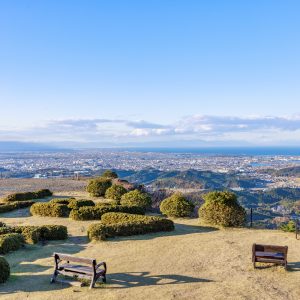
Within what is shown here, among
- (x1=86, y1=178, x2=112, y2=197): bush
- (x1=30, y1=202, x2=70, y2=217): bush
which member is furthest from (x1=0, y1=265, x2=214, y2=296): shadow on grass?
(x1=86, y1=178, x2=112, y2=197): bush

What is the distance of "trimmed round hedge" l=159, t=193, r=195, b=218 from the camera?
25.2 meters

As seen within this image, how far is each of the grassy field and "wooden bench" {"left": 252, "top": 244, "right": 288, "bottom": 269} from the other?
0.36 meters

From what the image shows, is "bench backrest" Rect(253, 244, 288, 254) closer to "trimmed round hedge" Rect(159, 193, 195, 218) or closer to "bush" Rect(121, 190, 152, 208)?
"trimmed round hedge" Rect(159, 193, 195, 218)

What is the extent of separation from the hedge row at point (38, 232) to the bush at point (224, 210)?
845 cm

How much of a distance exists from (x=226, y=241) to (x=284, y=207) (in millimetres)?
60676

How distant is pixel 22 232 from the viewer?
61.7ft

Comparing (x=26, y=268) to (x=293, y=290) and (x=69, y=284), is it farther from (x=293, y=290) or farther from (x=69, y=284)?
(x=293, y=290)

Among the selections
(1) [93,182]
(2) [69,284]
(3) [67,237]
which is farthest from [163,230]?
(1) [93,182]

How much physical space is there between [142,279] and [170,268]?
5.07ft

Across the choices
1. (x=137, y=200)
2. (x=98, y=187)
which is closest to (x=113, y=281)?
(x=137, y=200)

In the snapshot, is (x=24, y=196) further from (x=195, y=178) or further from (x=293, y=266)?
(x=195, y=178)

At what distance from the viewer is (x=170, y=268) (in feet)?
45.3

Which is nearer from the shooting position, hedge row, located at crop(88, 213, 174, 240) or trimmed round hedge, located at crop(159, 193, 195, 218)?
hedge row, located at crop(88, 213, 174, 240)

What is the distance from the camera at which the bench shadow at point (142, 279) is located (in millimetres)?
12180
